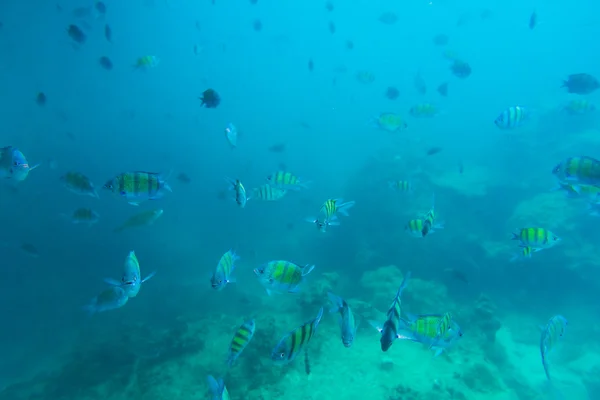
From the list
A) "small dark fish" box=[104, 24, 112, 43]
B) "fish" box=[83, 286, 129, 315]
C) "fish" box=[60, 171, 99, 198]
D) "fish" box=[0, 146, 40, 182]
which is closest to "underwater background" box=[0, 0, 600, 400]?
"fish" box=[0, 146, 40, 182]

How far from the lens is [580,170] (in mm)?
4281

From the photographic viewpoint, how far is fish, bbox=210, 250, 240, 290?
12.3ft

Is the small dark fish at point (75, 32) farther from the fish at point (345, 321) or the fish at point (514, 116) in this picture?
the fish at point (514, 116)

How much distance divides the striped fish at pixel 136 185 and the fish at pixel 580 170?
517 cm

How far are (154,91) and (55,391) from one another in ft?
526

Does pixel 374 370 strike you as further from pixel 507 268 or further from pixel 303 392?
pixel 507 268

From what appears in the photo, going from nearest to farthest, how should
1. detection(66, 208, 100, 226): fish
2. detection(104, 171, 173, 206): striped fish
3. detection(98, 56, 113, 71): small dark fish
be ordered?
1. detection(104, 171, 173, 206): striped fish
2. detection(66, 208, 100, 226): fish
3. detection(98, 56, 113, 71): small dark fish

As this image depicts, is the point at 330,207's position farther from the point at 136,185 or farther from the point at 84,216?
the point at 84,216

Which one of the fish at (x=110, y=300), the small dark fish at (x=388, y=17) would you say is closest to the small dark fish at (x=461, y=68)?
the small dark fish at (x=388, y=17)

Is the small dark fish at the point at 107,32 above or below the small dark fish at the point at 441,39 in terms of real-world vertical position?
below

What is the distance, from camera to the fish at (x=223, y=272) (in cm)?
376

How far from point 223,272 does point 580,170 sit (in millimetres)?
4720

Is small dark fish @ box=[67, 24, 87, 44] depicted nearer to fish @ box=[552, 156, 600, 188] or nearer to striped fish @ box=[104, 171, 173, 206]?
striped fish @ box=[104, 171, 173, 206]

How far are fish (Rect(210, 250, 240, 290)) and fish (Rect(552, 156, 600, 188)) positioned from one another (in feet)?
14.9
